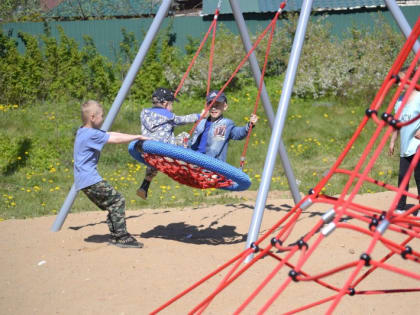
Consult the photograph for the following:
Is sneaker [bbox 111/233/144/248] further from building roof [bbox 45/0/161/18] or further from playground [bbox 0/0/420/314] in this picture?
building roof [bbox 45/0/161/18]

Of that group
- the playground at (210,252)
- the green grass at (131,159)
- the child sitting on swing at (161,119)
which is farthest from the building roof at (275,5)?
the child sitting on swing at (161,119)

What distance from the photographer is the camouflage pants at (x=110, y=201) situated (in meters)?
5.41

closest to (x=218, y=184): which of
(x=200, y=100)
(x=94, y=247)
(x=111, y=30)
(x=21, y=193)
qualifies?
(x=94, y=247)

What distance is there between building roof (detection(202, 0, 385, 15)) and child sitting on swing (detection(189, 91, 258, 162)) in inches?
335

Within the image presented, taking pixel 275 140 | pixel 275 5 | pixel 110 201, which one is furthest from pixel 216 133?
pixel 275 5

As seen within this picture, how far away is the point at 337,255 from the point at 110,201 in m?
1.97

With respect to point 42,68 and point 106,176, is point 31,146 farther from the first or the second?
point 42,68

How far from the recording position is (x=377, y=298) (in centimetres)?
439

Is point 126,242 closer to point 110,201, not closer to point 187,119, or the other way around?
point 110,201

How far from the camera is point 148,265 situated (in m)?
5.17

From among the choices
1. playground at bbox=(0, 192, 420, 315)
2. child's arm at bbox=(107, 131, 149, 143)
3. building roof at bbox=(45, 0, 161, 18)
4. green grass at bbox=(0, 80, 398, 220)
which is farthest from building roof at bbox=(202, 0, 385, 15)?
child's arm at bbox=(107, 131, 149, 143)

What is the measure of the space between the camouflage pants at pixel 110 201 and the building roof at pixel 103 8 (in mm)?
9669

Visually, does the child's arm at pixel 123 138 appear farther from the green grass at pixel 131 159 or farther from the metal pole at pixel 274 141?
the green grass at pixel 131 159

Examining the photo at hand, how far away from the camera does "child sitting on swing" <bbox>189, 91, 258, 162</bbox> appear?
5.91m
